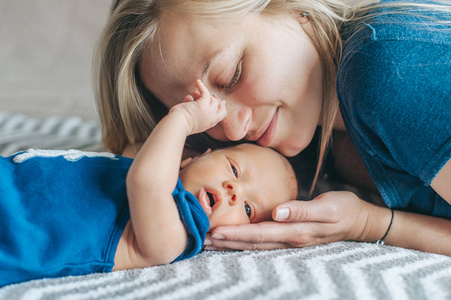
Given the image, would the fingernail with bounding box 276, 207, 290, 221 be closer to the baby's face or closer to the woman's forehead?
the baby's face

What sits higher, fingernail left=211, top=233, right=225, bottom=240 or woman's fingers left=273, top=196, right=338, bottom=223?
woman's fingers left=273, top=196, right=338, bottom=223

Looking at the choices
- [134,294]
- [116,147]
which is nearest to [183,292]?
[134,294]

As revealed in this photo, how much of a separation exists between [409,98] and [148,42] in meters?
0.55

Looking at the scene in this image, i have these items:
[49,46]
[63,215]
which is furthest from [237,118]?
[49,46]

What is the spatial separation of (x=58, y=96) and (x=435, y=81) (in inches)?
65.2

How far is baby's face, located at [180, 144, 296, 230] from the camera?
2.73ft

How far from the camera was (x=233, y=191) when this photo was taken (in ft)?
2.72

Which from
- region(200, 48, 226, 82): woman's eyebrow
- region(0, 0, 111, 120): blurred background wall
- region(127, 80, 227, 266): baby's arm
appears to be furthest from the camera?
region(0, 0, 111, 120): blurred background wall

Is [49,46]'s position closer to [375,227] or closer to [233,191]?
[233,191]

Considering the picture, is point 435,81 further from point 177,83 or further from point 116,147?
point 116,147

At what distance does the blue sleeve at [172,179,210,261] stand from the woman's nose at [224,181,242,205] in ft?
0.26

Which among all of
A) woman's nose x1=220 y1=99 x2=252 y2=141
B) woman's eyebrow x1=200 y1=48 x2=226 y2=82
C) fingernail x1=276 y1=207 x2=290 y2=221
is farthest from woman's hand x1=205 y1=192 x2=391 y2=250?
woman's eyebrow x1=200 y1=48 x2=226 y2=82

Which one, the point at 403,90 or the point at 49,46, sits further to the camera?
the point at 49,46

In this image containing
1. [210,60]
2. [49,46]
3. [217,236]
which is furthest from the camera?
[49,46]
